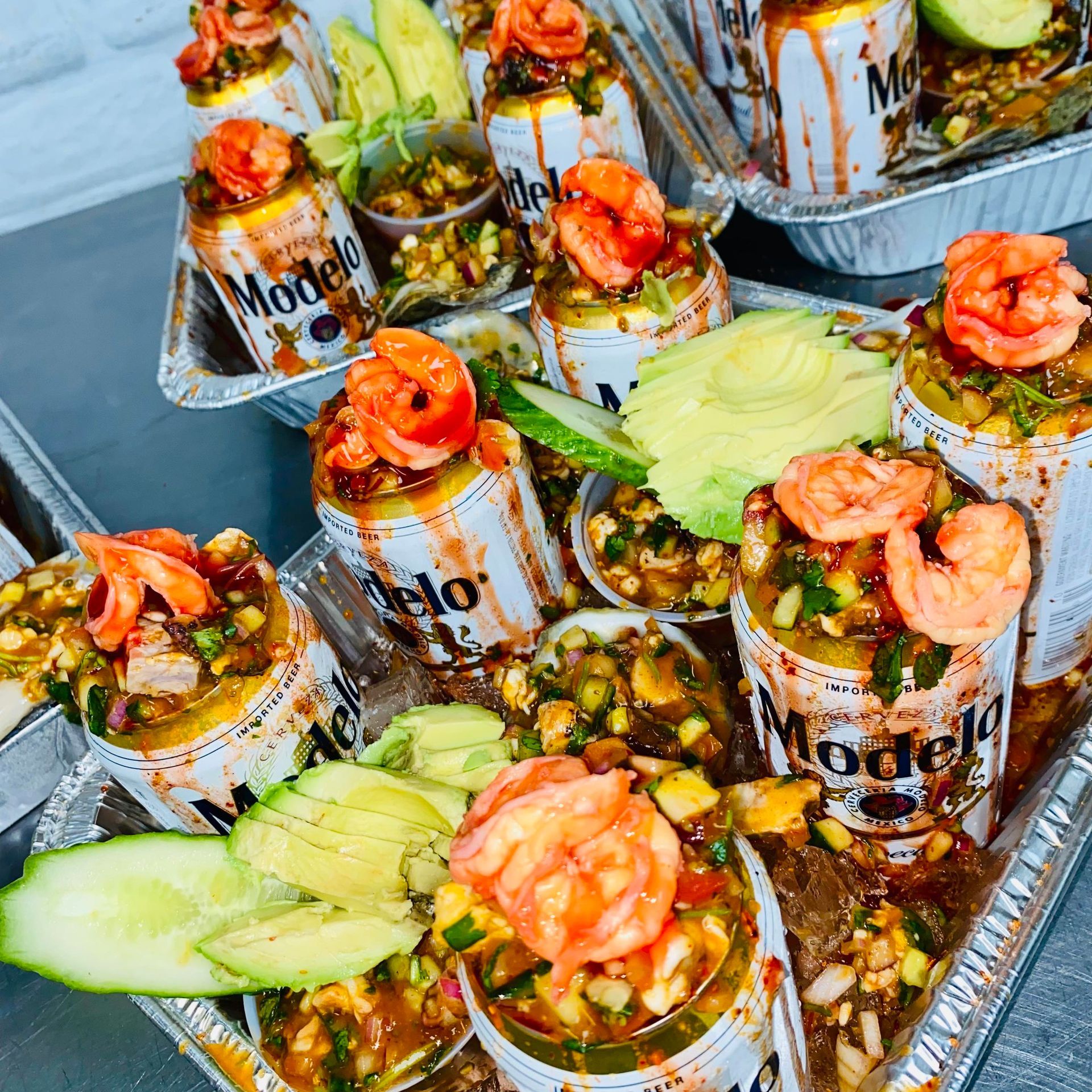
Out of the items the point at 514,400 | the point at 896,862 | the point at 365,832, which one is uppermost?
the point at 514,400

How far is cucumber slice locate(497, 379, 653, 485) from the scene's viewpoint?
1444 millimetres

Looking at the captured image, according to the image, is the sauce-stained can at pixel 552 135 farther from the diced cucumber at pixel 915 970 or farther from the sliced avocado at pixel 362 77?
the diced cucumber at pixel 915 970

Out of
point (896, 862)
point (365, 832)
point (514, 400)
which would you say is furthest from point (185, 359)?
point (896, 862)

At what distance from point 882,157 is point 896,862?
4.70ft

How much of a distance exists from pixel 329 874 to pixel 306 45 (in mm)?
2382

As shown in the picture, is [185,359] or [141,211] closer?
[185,359]

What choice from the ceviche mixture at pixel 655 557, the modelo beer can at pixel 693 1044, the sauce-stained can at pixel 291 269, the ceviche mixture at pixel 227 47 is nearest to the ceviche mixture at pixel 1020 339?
the ceviche mixture at pixel 655 557

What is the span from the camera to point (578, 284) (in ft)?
5.01

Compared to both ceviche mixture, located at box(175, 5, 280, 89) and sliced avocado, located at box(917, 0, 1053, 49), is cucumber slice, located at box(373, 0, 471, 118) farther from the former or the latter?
sliced avocado, located at box(917, 0, 1053, 49)

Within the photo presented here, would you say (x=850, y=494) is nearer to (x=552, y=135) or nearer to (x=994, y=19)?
(x=552, y=135)

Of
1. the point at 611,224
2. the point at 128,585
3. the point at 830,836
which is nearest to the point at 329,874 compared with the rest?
the point at 128,585

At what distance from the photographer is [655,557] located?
1.54m

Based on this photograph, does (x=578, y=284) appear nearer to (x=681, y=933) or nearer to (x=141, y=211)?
(x=681, y=933)

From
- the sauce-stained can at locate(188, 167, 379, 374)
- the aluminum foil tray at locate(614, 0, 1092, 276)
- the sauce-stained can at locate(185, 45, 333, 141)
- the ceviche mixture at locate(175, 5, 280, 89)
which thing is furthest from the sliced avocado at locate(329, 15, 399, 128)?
the aluminum foil tray at locate(614, 0, 1092, 276)
